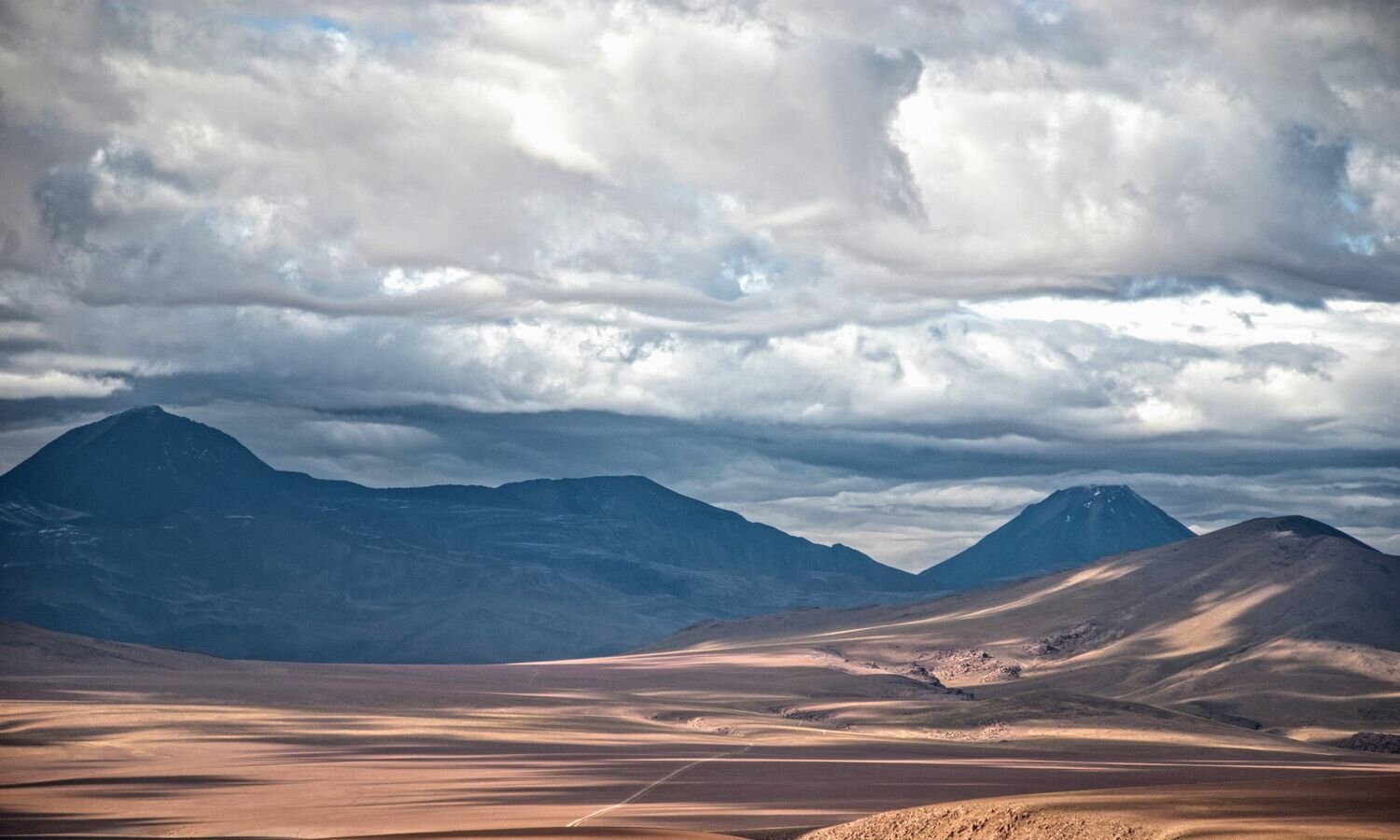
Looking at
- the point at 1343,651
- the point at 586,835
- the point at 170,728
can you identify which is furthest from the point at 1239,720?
the point at 586,835

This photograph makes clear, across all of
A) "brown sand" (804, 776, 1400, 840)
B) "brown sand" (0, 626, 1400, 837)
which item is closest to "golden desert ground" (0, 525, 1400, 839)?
"brown sand" (804, 776, 1400, 840)

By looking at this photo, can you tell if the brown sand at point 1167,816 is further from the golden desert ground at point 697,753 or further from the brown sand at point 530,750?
the brown sand at point 530,750

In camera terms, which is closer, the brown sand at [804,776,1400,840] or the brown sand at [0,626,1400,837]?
the brown sand at [804,776,1400,840]

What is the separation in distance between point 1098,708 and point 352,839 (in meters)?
102

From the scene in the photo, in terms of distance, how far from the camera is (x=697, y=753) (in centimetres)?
11331

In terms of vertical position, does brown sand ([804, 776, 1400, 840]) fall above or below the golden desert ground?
above

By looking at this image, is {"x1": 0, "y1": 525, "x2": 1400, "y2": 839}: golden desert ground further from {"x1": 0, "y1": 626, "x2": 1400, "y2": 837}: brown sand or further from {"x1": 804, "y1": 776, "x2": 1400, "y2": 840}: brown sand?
{"x1": 0, "y1": 626, "x2": 1400, "y2": 837}: brown sand

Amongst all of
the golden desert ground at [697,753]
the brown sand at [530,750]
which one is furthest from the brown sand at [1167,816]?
the brown sand at [530,750]

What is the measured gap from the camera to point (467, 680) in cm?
19662

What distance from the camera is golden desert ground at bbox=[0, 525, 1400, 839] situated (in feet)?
193

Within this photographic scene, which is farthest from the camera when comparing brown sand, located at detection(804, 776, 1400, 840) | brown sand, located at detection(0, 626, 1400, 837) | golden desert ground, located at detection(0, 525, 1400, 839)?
brown sand, located at detection(0, 626, 1400, 837)

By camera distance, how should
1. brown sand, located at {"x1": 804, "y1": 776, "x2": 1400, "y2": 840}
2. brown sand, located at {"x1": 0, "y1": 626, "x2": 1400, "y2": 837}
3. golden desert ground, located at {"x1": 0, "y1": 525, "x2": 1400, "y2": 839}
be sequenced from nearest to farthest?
1. brown sand, located at {"x1": 804, "y1": 776, "x2": 1400, "y2": 840}
2. golden desert ground, located at {"x1": 0, "y1": 525, "x2": 1400, "y2": 839}
3. brown sand, located at {"x1": 0, "y1": 626, "x2": 1400, "y2": 837}

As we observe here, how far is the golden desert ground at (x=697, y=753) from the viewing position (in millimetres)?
58688

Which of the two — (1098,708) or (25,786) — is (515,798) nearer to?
(25,786)
